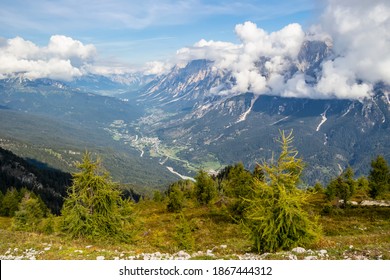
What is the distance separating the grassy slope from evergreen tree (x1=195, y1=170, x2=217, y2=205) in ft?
9.48

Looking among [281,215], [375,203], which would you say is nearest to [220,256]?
[281,215]

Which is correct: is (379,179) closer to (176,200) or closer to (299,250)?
(176,200)

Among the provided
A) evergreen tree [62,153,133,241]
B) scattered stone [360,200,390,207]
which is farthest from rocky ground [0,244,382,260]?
scattered stone [360,200,390,207]

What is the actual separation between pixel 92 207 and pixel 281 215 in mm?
15974

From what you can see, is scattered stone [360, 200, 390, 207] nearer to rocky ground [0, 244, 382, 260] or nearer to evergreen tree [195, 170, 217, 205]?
evergreen tree [195, 170, 217, 205]

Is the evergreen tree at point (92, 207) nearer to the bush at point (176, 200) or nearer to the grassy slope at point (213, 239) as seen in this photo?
the grassy slope at point (213, 239)

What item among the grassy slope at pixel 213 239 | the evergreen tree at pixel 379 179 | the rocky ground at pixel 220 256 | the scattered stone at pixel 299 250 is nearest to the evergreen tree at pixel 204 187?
the grassy slope at pixel 213 239

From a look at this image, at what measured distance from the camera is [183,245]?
1297 inches

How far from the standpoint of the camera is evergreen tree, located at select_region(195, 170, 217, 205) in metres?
77.2

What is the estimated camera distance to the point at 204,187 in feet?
255

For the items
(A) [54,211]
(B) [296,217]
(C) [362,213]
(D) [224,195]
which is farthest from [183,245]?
(A) [54,211]
